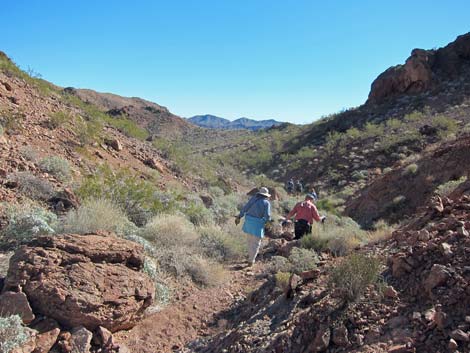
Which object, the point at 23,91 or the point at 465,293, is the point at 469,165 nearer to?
the point at 465,293

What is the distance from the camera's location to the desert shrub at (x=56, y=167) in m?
8.13

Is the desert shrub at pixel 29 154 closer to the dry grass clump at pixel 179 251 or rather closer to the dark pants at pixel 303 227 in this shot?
the dry grass clump at pixel 179 251

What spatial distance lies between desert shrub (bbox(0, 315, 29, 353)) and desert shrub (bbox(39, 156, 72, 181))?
188 inches

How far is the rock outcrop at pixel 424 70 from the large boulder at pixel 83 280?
106 ft

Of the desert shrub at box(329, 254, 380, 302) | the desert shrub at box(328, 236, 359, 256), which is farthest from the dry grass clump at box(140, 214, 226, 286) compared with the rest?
the desert shrub at box(329, 254, 380, 302)

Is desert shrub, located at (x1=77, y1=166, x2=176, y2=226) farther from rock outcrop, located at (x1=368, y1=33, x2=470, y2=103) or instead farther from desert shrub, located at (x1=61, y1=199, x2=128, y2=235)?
rock outcrop, located at (x1=368, y1=33, x2=470, y2=103)

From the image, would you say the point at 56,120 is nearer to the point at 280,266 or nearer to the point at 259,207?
the point at 259,207

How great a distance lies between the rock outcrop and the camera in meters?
31.9

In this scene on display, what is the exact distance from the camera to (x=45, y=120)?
11.4 m

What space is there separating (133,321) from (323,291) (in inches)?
85.7

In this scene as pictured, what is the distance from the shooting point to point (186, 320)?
16.9ft

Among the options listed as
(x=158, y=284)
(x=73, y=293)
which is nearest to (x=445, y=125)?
(x=158, y=284)

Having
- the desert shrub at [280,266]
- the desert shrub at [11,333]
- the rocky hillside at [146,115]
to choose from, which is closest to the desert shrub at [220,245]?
the desert shrub at [280,266]

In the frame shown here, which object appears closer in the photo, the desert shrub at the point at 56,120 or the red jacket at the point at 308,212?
the red jacket at the point at 308,212
